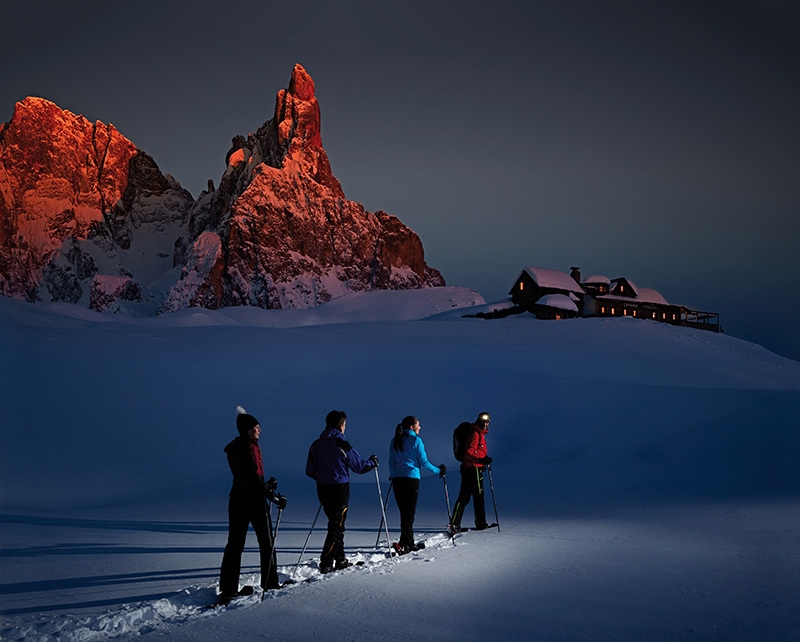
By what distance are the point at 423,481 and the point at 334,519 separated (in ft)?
30.5

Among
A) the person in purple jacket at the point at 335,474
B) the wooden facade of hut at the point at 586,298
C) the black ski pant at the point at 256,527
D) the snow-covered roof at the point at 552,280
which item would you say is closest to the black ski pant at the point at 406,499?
the person in purple jacket at the point at 335,474

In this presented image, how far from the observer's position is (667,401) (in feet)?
63.9

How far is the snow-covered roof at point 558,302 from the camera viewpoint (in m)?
60.7

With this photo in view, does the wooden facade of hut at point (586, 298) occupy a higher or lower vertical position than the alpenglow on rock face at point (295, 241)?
lower

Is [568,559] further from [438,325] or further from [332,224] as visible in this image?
[332,224]

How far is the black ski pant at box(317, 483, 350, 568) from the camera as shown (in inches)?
279

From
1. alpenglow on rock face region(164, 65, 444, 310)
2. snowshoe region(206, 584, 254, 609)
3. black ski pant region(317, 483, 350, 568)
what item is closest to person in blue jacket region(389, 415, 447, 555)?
black ski pant region(317, 483, 350, 568)

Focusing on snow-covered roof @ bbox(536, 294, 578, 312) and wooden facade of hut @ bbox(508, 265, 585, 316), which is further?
wooden facade of hut @ bbox(508, 265, 585, 316)

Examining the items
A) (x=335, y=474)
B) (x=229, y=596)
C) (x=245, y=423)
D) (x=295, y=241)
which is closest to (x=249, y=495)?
(x=245, y=423)

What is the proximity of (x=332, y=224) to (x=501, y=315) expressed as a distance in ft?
352

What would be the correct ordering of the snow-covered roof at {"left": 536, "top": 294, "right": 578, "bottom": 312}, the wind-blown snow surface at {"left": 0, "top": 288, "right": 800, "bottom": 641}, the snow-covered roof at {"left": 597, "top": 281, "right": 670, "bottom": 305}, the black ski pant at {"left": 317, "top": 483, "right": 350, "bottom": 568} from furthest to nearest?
the snow-covered roof at {"left": 597, "top": 281, "right": 670, "bottom": 305} < the snow-covered roof at {"left": 536, "top": 294, "right": 578, "bottom": 312} < the black ski pant at {"left": 317, "top": 483, "right": 350, "bottom": 568} < the wind-blown snow surface at {"left": 0, "top": 288, "right": 800, "bottom": 641}

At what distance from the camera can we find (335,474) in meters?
7.22

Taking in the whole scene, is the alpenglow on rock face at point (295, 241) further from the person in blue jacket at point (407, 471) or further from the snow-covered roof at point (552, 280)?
the person in blue jacket at point (407, 471)

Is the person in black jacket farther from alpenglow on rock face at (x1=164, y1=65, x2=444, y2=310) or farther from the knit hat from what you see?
alpenglow on rock face at (x1=164, y1=65, x2=444, y2=310)
